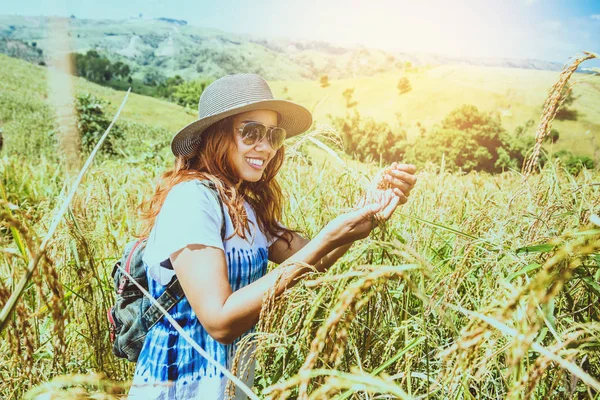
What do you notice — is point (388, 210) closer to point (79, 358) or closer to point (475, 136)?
point (79, 358)

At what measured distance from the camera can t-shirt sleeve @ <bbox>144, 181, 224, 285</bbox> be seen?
1.20 m

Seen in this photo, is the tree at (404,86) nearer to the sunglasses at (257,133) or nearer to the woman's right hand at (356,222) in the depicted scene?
the sunglasses at (257,133)

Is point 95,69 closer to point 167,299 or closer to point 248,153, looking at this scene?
point 248,153

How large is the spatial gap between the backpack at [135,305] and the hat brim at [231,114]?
0.90 feet

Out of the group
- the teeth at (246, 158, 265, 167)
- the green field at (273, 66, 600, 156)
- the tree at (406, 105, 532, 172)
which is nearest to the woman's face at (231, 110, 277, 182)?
the teeth at (246, 158, 265, 167)

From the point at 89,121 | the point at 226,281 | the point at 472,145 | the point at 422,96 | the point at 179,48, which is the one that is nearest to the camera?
the point at 226,281

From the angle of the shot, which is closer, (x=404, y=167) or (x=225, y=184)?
(x=404, y=167)

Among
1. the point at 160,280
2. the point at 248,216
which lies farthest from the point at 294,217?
the point at 160,280

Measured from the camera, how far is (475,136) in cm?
2317

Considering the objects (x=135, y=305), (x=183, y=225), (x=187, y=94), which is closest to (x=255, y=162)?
(x=183, y=225)

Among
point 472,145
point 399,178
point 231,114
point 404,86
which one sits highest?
point 404,86

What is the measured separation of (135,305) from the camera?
1.34 m

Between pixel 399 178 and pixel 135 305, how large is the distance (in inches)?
40.8

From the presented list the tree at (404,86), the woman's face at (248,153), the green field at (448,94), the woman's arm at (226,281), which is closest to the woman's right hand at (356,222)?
the woman's arm at (226,281)
